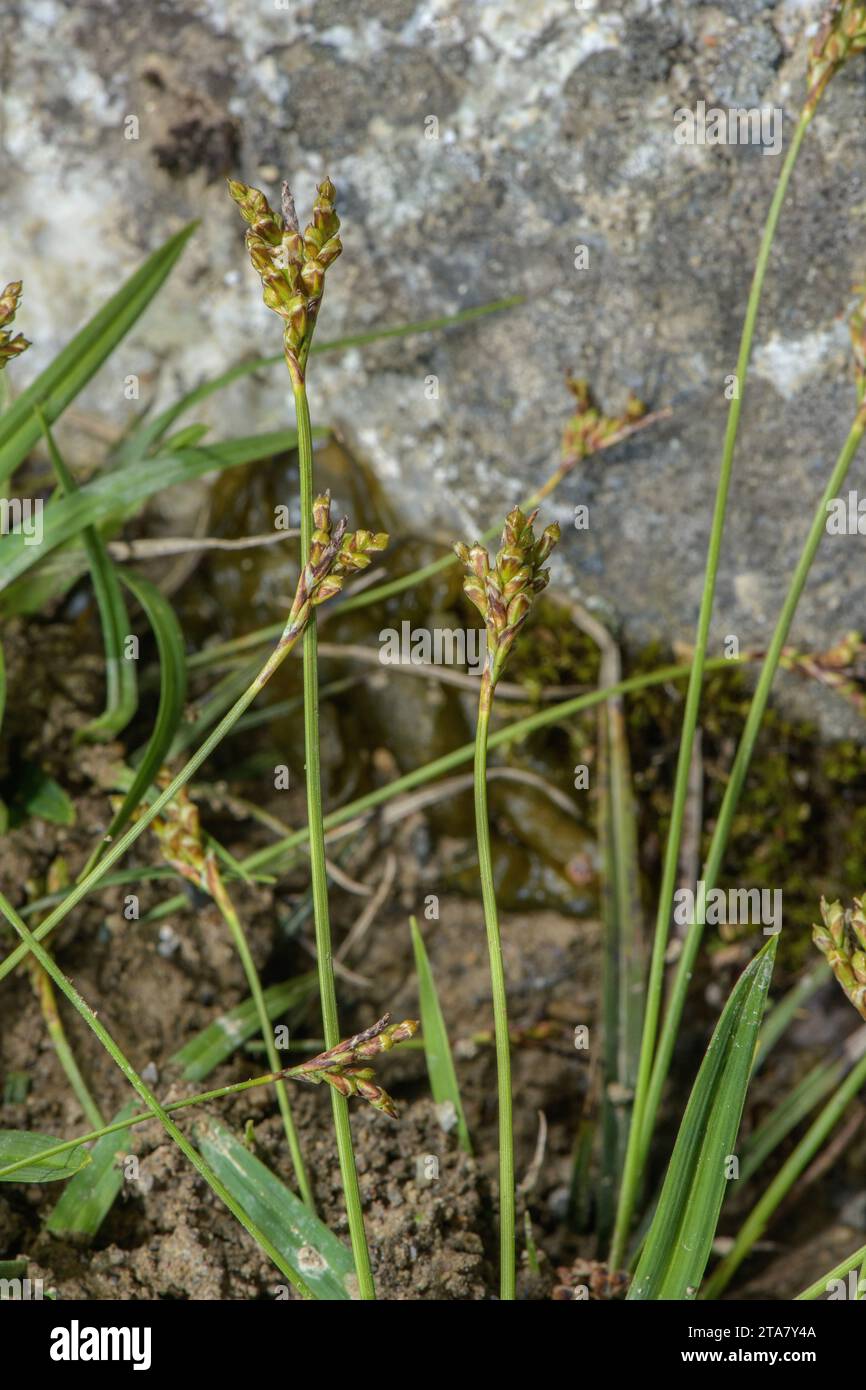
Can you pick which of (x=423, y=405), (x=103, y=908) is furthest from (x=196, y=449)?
(x=103, y=908)

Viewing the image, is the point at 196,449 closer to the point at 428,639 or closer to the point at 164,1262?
the point at 428,639

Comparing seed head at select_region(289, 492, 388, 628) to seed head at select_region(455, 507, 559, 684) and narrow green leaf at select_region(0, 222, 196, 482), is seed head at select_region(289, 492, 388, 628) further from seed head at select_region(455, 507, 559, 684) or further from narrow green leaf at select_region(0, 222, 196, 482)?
narrow green leaf at select_region(0, 222, 196, 482)

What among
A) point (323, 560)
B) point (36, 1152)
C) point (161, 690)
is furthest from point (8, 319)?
point (36, 1152)

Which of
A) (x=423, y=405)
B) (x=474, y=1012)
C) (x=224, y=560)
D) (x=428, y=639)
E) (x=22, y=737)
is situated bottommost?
(x=474, y=1012)

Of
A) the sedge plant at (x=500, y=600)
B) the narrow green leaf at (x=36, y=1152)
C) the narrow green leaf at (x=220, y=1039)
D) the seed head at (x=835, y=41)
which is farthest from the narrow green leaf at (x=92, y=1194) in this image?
the seed head at (x=835, y=41)

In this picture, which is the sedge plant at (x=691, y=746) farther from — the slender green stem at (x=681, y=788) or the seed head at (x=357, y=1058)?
the seed head at (x=357, y=1058)
